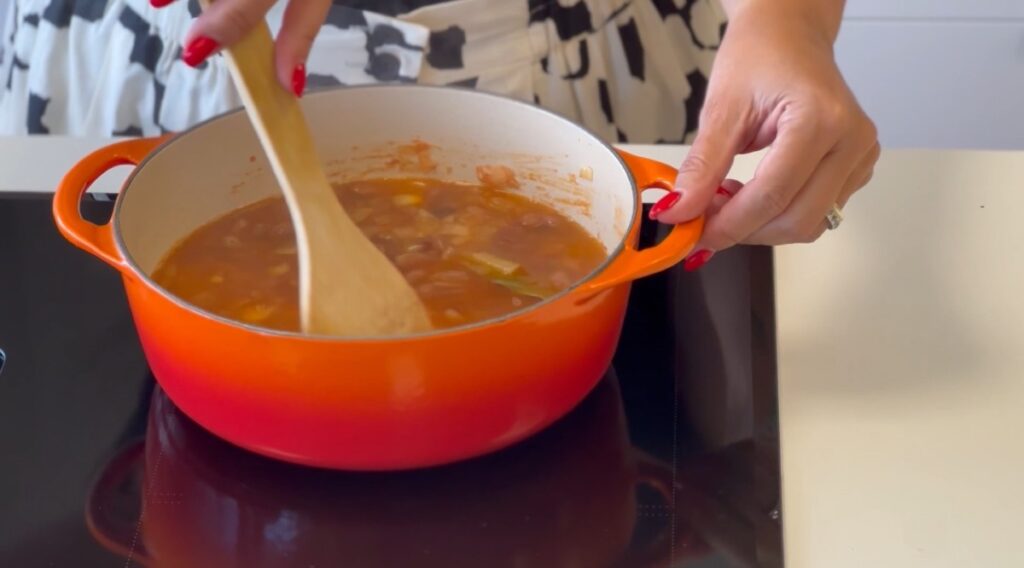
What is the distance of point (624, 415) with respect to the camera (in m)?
0.79

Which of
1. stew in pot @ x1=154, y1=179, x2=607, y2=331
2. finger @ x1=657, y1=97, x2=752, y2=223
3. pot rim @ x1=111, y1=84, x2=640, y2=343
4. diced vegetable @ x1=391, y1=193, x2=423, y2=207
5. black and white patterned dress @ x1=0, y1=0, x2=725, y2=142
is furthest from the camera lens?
black and white patterned dress @ x1=0, y1=0, x2=725, y2=142

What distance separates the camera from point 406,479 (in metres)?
0.74

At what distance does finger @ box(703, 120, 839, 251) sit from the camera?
770 millimetres

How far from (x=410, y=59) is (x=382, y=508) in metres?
0.53

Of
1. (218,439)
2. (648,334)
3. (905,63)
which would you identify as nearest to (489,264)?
(648,334)

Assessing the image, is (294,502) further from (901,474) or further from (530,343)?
(901,474)

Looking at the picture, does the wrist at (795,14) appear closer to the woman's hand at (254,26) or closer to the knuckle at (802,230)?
the knuckle at (802,230)

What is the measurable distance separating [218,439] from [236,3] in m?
0.29

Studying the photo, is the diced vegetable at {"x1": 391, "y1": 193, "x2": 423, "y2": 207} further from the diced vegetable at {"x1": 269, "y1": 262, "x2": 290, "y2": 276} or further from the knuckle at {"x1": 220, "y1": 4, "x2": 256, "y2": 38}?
the knuckle at {"x1": 220, "y1": 4, "x2": 256, "y2": 38}

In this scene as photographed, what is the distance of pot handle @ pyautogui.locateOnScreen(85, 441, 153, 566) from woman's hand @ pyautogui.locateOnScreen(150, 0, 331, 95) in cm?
27

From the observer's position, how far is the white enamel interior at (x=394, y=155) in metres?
0.87

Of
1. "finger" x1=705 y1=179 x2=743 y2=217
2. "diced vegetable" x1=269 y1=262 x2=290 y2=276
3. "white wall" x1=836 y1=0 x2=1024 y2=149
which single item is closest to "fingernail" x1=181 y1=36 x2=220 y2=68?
"diced vegetable" x1=269 y1=262 x2=290 y2=276

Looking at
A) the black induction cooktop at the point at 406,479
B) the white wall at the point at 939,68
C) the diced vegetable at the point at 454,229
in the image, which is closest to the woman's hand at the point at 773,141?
the black induction cooktop at the point at 406,479

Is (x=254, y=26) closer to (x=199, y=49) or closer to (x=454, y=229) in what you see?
(x=199, y=49)
